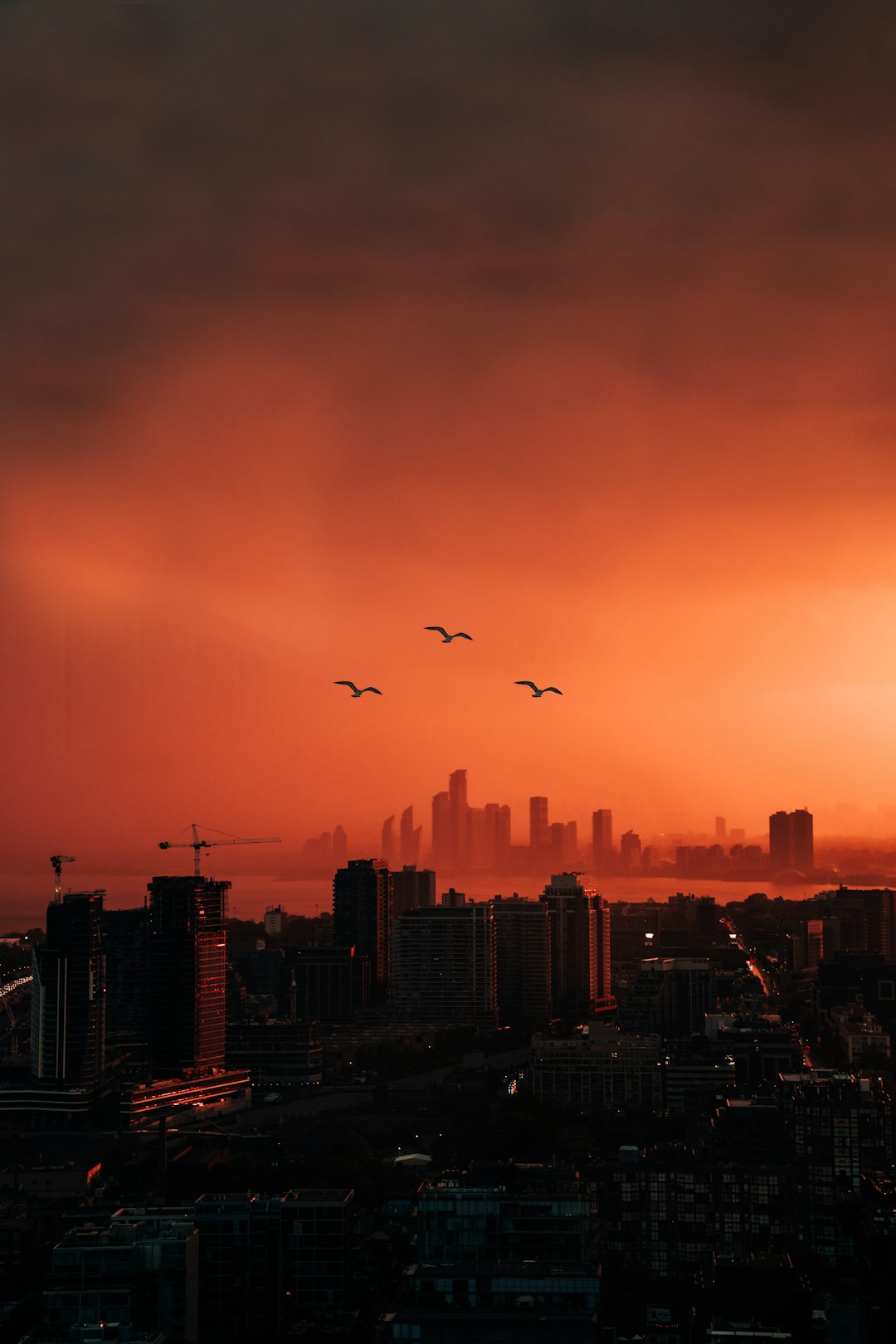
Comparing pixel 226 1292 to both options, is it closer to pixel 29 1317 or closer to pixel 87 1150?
pixel 29 1317

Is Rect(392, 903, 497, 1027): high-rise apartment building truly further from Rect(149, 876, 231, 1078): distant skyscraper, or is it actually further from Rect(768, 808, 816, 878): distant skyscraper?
Rect(768, 808, 816, 878): distant skyscraper

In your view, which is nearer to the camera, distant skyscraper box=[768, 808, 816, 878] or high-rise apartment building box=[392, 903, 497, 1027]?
high-rise apartment building box=[392, 903, 497, 1027]

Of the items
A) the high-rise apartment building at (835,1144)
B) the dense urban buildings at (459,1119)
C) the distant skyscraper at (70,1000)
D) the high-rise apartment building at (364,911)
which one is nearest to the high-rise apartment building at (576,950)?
the dense urban buildings at (459,1119)

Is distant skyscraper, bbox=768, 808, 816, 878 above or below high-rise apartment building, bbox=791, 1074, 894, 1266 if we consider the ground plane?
above

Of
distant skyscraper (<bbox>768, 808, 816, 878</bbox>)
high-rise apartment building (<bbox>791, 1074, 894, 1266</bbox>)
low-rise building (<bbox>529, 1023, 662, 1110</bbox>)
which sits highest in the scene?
distant skyscraper (<bbox>768, 808, 816, 878</bbox>)

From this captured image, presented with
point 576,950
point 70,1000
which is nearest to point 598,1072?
point 70,1000

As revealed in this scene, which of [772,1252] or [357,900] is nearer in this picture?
[772,1252]

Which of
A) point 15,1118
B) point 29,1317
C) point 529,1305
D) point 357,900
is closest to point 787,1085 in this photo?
point 529,1305

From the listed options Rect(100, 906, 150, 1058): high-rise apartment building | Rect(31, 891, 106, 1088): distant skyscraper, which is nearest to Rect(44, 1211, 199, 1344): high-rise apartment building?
Rect(31, 891, 106, 1088): distant skyscraper
